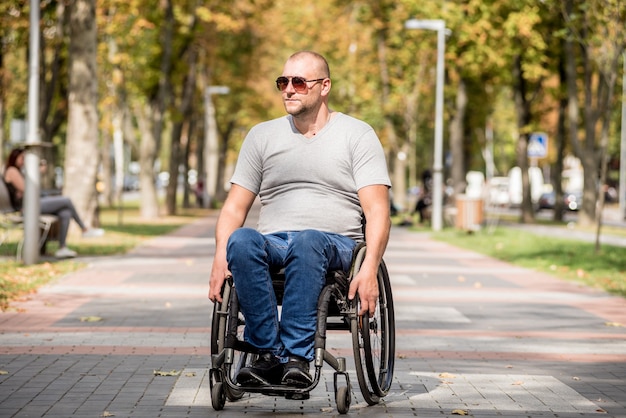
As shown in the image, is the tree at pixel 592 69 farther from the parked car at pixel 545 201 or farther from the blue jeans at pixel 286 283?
the parked car at pixel 545 201

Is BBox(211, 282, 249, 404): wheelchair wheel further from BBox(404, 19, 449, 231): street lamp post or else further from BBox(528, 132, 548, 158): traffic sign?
BBox(528, 132, 548, 158): traffic sign

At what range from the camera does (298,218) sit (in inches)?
259

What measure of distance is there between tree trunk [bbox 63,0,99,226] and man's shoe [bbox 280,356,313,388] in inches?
700

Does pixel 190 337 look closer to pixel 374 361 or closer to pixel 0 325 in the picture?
pixel 0 325

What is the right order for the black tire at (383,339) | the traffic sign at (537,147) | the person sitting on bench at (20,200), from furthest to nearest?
1. the traffic sign at (537,147)
2. the person sitting on bench at (20,200)
3. the black tire at (383,339)

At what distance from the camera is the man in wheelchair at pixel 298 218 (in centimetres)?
621

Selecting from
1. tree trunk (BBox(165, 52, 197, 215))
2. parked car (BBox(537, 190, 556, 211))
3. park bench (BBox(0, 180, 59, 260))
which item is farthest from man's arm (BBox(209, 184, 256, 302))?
parked car (BBox(537, 190, 556, 211))

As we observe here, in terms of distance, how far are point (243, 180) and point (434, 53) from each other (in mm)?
40644

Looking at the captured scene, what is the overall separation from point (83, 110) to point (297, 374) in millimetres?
18191

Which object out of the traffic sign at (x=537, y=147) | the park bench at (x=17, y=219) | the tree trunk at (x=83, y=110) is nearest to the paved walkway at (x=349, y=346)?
the park bench at (x=17, y=219)

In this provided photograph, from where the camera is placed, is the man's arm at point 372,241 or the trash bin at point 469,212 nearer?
the man's arm at point 372,241

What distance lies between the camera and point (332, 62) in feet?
177

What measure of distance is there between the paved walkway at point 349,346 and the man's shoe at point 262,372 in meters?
0.18

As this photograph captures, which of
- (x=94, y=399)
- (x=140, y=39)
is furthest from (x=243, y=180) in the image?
(x=140, y=39)
